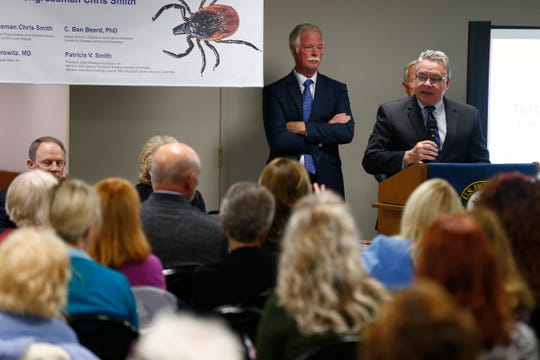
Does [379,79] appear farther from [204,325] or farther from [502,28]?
[204,325]

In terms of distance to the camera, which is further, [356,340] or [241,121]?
[241,121]

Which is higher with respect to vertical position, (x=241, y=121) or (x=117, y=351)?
(x=241, y=121)

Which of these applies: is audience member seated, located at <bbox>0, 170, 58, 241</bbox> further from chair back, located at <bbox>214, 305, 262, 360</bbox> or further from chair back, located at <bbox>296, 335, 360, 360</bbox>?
chair back, located at <bbox>296, 335, 360, 360</bbox>

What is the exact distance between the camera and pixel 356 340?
7.45 feet

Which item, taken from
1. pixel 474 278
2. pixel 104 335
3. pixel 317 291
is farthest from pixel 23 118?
pixel 474 278

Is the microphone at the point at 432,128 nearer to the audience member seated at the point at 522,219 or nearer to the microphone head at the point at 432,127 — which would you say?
the microphone head at the point at 432,127

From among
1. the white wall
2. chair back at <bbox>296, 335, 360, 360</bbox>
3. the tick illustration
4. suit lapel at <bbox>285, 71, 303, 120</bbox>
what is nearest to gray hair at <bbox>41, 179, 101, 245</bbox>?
chair back at <bbox>296, 335, 360, 360</bbox>

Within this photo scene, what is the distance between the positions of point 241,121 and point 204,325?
6453 mm

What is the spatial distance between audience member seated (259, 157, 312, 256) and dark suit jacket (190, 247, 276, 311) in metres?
0.63

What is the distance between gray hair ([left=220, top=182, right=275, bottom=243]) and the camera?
3.38 metres

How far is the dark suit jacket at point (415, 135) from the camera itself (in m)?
5.48

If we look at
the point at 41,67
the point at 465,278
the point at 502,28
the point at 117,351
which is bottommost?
the point at 117,351

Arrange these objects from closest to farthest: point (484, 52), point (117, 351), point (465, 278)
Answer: point (465, 278), point (117, 351), point (484, 52)

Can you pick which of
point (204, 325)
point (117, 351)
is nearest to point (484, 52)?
point (117, 351)
